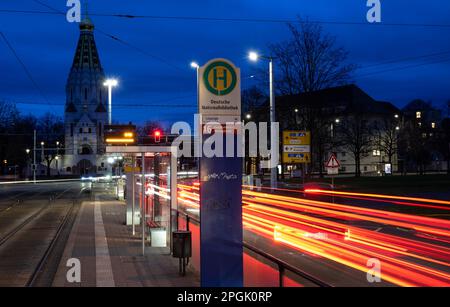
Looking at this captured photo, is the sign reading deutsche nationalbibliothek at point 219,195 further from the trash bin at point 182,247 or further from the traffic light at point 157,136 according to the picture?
the traffic light at point 157,136

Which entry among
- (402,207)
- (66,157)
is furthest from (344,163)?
(402,207)

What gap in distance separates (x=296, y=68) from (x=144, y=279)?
35.9 meters

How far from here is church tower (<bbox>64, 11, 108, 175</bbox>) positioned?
13988 cm

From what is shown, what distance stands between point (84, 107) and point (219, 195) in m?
137

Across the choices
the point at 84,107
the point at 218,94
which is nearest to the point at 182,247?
the point at 218,94

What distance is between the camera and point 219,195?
27.6 feet

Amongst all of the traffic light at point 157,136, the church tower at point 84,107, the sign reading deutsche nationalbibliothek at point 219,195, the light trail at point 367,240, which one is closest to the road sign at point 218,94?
the sign reading deutsche nationalbibliothek at point 219,195

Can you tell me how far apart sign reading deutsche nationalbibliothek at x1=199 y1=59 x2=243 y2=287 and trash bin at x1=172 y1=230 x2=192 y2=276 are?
291 cm

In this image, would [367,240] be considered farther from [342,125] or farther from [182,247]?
[342,125]

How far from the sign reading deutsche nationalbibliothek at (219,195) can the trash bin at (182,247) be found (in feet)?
9.55

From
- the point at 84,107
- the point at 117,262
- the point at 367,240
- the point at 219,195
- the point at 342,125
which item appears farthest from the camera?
the point at 84,107

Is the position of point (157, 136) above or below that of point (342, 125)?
below
